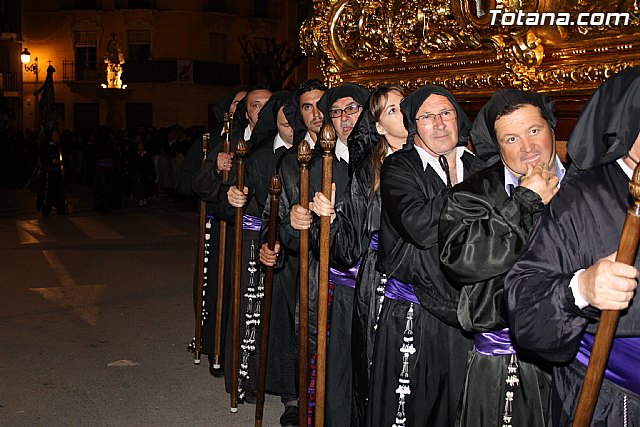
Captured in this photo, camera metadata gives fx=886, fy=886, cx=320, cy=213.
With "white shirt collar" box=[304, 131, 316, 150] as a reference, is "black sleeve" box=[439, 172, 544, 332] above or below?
below

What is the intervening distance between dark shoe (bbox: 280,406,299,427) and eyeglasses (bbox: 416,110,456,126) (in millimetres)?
2292

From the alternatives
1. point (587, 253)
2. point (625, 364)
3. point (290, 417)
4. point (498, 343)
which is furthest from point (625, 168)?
point (290, 417)

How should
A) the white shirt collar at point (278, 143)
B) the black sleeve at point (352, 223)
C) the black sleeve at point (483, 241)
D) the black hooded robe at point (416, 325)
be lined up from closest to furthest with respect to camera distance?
the black sleeve at point (483, 241)
the black hooded robe at point (416, 325)
the black sleeve at point (352, 223)
the white shirt collar at point (278, 143)

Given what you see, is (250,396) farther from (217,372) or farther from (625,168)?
(625,168)

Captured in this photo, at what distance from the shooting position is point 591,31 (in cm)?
367

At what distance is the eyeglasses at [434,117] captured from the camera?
3758 millimetres

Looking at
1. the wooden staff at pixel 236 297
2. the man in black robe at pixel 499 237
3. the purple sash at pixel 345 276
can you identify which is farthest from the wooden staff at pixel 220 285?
the man in black robe at pixel 499 237

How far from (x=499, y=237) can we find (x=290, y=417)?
2.72m

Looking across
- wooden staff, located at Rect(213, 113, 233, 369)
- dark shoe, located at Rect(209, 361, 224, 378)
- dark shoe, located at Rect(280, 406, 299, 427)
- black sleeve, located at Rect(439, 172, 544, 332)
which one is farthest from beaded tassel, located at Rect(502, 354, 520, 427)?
dark shoe, located at Rect(209, 361, 224, 378)

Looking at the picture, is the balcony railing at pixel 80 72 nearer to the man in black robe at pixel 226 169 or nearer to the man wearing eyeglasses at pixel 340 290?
the man in black robe at pixel 226 169

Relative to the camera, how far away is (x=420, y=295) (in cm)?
376

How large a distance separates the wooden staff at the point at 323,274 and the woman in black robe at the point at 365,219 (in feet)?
0.29

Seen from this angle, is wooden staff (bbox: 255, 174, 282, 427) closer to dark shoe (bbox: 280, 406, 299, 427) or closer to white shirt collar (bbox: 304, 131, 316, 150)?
dark shoe (bbox: 280, 406, 299, 427)

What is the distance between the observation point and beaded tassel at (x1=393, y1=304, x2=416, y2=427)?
3.76 m
